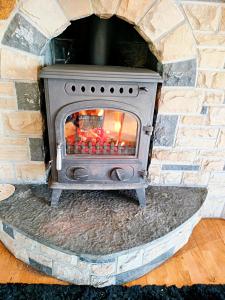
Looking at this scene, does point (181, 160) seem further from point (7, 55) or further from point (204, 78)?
point (7, 55)

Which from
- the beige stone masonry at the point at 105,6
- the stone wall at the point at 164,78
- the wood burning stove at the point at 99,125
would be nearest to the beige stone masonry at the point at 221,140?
the stone wall at the point at 164,78

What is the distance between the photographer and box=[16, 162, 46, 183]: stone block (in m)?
1.43

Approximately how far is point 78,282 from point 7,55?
45.5 inches

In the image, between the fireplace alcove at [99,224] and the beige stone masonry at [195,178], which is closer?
the fireplace alcove at [99,224]

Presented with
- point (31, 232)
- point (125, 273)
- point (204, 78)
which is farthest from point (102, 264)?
point (204, 78)

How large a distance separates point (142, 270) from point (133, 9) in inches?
50.6

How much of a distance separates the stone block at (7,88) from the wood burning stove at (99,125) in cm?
23

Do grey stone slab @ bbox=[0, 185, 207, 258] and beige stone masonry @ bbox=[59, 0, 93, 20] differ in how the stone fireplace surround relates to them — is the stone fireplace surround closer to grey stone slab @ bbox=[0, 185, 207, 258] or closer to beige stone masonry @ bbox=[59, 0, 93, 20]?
beige stone masonry @ bbox=[59, 0, 93, 20]

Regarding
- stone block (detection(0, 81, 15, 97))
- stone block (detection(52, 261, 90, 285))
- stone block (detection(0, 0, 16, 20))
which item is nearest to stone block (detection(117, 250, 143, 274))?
stone block (detection(52, 261, 90, 285))

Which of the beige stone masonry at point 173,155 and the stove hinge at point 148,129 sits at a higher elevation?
the stove hinge at point 148,129

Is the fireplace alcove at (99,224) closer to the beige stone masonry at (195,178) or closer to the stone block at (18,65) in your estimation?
the beige stone masonry at (195,178)

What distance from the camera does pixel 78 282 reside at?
4.03 feet

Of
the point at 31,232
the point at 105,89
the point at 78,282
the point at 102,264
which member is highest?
the point at 105,89

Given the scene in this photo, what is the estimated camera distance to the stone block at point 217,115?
1.34 m
